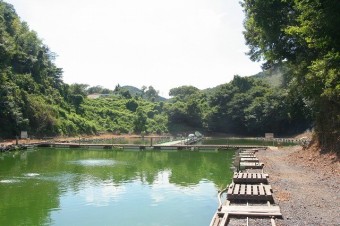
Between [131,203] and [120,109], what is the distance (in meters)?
75.0

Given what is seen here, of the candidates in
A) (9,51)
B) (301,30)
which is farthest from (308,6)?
(9,51)

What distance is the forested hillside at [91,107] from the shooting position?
5138 centimetres

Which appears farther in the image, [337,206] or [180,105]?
[180,105]

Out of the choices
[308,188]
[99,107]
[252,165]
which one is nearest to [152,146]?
[252,165]

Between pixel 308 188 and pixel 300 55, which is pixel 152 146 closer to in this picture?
pixel 300 55

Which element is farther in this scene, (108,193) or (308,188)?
(108,193)

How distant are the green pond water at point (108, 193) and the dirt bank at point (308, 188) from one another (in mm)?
2819

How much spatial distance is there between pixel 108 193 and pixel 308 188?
29.3 feet

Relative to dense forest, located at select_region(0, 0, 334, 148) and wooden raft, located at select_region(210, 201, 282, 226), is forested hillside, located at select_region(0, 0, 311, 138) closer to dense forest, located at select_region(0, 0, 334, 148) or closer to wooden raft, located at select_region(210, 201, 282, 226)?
dense forest, located at select_region(0, 0, 334, 148)

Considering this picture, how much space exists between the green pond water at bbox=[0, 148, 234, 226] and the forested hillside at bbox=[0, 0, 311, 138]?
26194 millimetres

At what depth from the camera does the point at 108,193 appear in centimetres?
1716

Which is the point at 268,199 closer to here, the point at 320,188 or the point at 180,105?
the point at 320,188

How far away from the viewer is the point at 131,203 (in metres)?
15.2

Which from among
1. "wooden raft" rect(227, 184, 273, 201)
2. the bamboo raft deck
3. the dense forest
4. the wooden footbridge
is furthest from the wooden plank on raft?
the dense forest
